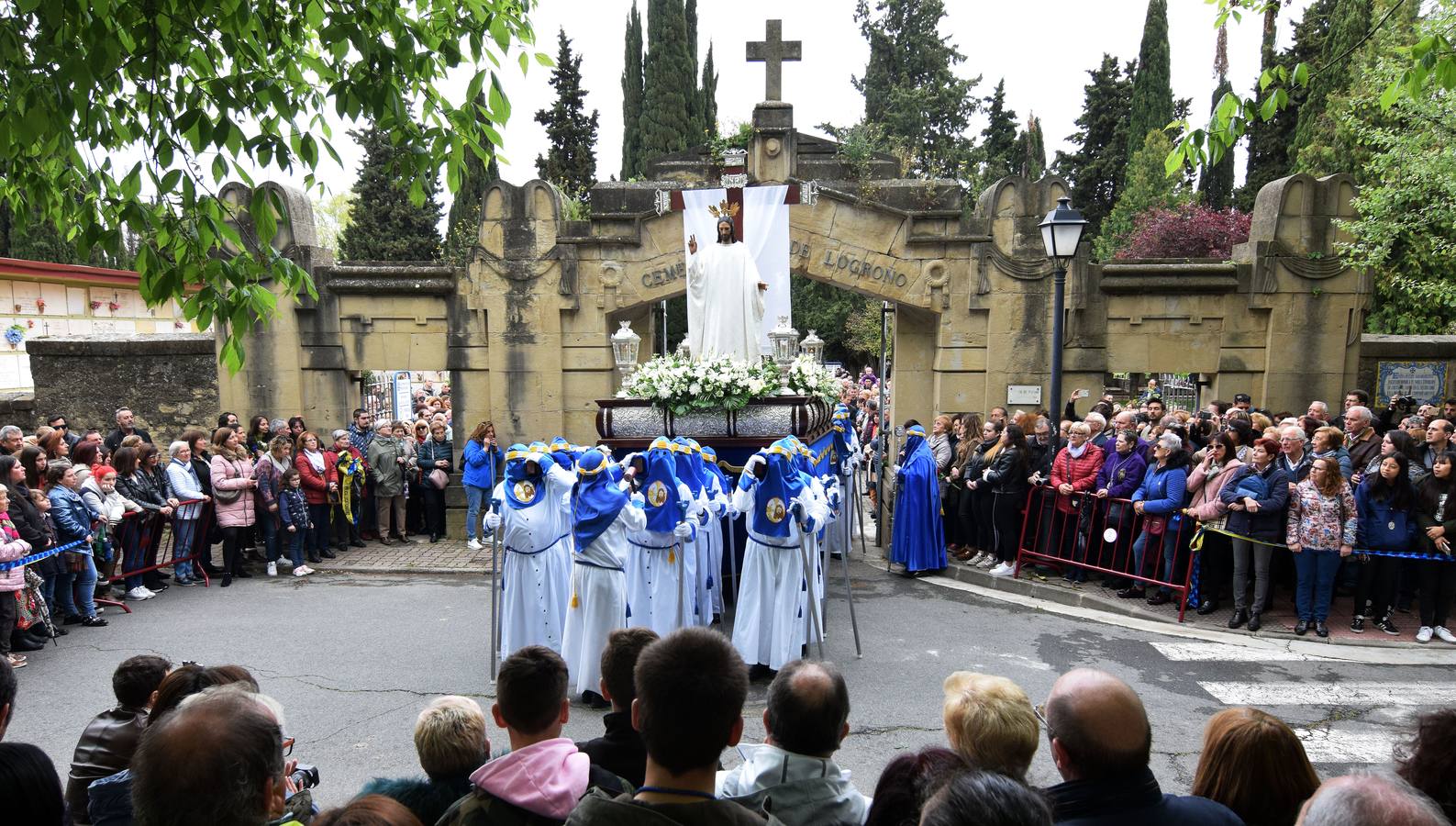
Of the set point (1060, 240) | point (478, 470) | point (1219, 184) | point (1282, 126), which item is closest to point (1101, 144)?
point (1219, 184)

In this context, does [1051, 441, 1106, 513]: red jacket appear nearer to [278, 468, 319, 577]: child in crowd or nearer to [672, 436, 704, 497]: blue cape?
[672, 436, 704, 497]: blue cape

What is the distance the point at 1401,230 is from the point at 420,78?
1271 cm

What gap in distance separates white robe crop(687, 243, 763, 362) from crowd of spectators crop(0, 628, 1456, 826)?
313 inches

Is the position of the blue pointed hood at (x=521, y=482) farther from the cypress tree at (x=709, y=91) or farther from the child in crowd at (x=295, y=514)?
the cypress tree at (x=709, y=91)

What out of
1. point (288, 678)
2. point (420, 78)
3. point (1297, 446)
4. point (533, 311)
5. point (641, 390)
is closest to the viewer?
point (420, 78)

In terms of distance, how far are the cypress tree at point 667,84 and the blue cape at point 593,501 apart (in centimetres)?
2652

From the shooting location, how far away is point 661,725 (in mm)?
2336

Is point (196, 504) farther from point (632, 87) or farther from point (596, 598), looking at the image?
point (632, 87)

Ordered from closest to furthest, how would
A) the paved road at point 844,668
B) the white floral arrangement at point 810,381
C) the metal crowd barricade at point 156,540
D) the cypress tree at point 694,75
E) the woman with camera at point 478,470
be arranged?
the paved road at point 844,668
the metal crowd barricade at point 156,540
the white floral arrangement at point 810,381
the woman with camera at point 478,470
the cypress tree at point 694,75

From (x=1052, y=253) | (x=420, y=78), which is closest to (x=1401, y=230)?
(x=1052, y=253)

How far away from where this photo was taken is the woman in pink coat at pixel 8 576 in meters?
7.20

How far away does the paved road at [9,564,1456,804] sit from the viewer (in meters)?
5.77

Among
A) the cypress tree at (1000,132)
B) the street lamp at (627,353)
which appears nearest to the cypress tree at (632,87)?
the cypress tree at (1000,132)

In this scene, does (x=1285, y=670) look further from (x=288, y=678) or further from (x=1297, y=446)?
(x=288, y=678)
